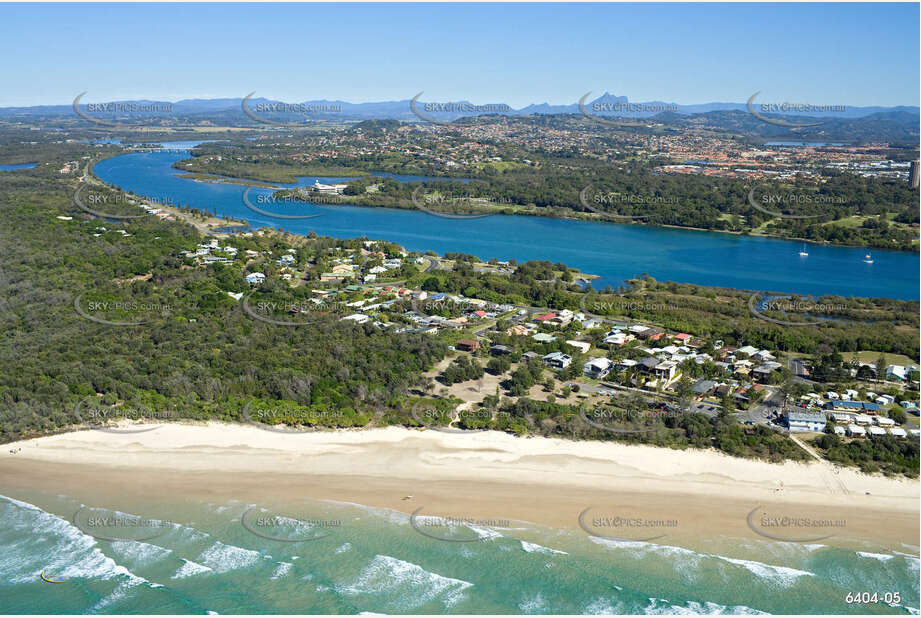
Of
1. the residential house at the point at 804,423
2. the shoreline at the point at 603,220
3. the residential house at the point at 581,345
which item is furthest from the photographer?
the shoreline at the point at 603,220

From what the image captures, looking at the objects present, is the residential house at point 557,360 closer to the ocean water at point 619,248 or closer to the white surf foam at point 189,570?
the white surf foam at point 189,570

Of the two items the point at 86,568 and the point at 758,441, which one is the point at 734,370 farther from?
the point at 86,568

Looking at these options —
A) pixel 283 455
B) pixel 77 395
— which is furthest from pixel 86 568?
pixel 77 395

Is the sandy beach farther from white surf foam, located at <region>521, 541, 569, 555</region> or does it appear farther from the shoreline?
the shoreline

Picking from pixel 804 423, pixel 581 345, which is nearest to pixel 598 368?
pixel 581 345

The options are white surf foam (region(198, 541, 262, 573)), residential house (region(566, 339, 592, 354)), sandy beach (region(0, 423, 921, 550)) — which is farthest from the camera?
residential house (region(566, 339, 592, 354))

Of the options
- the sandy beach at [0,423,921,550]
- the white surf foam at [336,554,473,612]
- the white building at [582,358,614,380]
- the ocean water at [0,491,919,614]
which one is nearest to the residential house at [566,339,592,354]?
the white building at [582,358,614,380]

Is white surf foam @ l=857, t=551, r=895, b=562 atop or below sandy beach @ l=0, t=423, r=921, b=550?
below

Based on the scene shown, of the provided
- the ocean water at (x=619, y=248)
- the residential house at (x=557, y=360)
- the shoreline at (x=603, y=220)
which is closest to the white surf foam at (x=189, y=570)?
the residential house at (x=557, y=360)
